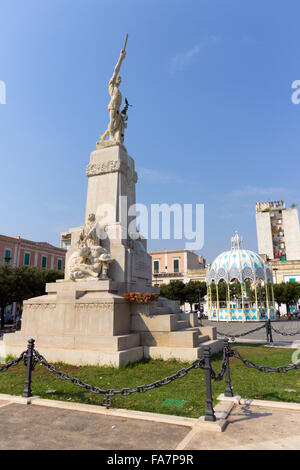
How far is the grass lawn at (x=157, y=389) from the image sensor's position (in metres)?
5.01

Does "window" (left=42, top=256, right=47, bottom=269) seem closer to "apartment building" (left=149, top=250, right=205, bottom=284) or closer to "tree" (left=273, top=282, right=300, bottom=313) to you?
"apartment building" (left=149, top=250, right=205, bottom=284)

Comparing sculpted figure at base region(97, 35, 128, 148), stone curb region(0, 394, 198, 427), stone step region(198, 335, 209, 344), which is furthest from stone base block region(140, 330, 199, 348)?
sculpted figure at base region(97, 35, 128, 148)

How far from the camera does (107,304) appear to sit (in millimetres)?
8344

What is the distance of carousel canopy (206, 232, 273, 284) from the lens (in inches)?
1155

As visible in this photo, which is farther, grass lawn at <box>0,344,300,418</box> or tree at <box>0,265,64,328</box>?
tree at <box>0,265,64,328</box>

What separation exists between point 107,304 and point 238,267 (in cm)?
2352

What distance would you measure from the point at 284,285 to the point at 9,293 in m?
33.3

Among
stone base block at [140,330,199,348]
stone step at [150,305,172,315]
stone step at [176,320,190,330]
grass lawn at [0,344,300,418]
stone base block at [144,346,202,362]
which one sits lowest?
grass lawn at [0,344,300,418]

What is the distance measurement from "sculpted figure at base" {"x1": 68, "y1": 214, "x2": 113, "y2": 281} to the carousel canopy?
72.4ft

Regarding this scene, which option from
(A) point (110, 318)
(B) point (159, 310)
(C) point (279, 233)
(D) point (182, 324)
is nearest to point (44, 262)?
(B) point (159, 310)

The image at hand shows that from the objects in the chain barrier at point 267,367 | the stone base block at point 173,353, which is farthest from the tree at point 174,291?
the chain barrier at point 267,367

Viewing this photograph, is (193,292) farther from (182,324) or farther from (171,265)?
(182,324)
